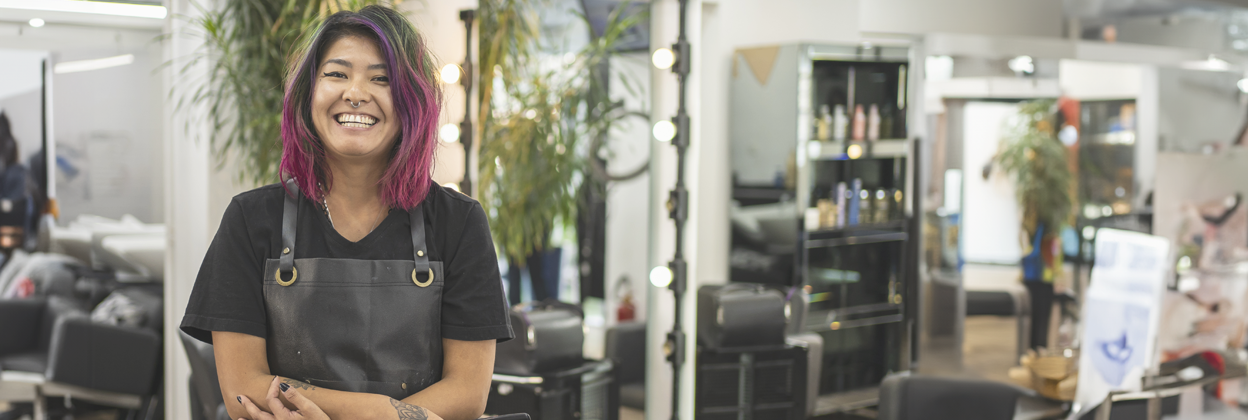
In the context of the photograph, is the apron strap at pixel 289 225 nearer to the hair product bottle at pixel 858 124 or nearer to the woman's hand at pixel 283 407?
the woman's hand at pixel 283 407

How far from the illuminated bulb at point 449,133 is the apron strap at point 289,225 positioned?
5.84 feet

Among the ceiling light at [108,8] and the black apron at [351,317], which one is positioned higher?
the ceiling light at [108,8]

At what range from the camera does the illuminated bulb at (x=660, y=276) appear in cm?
330

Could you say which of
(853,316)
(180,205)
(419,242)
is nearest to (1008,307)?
(853,316)

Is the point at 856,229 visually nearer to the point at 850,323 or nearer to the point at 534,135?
the point at 850,323

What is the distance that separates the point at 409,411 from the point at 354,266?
225 mm

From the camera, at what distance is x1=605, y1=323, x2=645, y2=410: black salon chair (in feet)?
12.5

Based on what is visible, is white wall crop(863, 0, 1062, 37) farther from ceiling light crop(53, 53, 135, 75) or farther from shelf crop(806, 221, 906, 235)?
ceiling light crop(53, 53, 135, 75)

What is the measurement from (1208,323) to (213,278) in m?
5.70

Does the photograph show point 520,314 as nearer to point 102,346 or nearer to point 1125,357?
point 102,346

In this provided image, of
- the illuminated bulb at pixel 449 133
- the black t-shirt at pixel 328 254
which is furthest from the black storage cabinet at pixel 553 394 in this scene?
the black t-shirt at pixel 328 254

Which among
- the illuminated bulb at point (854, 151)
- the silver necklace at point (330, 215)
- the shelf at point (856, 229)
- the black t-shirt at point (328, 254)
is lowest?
the shelf at point (856, 229)

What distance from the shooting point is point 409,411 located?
123 centimetres

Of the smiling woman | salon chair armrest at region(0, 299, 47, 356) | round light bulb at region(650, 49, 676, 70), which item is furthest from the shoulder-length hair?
salon chair armrest at region(0, 299, 47, 356)
